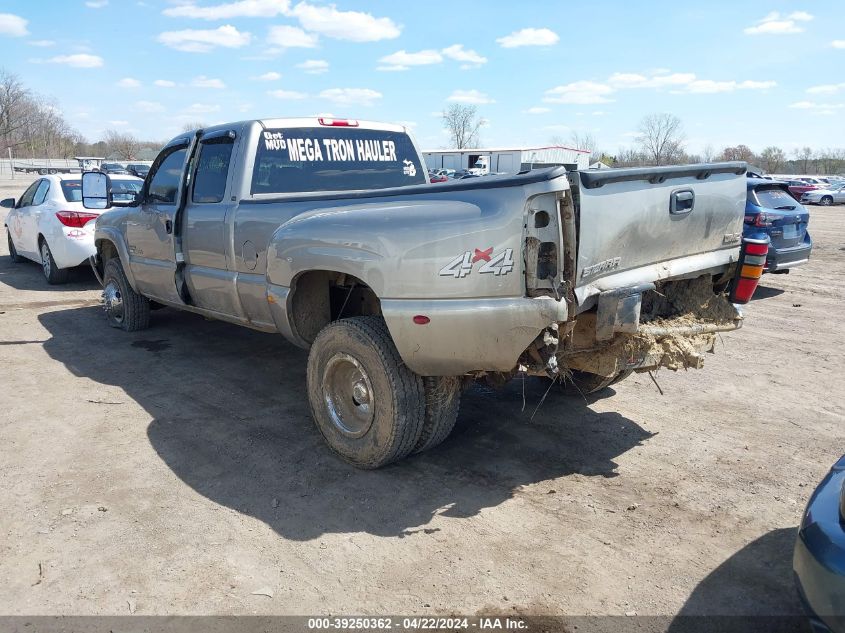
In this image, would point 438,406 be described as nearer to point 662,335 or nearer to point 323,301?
point 323,301

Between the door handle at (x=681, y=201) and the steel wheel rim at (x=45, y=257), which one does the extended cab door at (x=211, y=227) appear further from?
the steel wheel rim at (x=45, y=257)

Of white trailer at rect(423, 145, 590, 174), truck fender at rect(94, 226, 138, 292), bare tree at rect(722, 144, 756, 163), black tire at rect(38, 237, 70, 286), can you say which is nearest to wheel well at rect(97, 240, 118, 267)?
truck fender at rect(94, 226, 138, 292)

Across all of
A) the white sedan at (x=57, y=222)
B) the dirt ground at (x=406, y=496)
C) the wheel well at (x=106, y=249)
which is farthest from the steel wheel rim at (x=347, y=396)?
the white sedan at (x=57, y=222)

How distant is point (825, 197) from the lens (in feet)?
111

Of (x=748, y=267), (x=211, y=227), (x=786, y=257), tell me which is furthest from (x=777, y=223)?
(x=211, y=227)

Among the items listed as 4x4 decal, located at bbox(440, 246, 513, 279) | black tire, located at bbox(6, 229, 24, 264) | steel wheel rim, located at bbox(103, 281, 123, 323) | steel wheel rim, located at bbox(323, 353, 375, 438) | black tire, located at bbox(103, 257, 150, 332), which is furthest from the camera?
black tire, located at bbox(6, 229, 24, 264)

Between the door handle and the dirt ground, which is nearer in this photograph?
the dirt ground

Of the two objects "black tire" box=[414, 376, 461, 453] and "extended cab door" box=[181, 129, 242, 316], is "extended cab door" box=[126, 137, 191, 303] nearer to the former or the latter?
"extended cab door" box=[181, 129, 242, 316]

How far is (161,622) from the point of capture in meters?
2.69

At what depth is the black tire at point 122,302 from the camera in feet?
22.9

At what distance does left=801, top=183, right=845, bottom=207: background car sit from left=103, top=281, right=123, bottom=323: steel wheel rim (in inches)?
1419

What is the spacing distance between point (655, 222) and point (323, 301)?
2255mm

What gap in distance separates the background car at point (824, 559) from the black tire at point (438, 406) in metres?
1.92

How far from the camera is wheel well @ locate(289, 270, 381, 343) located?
435cm
